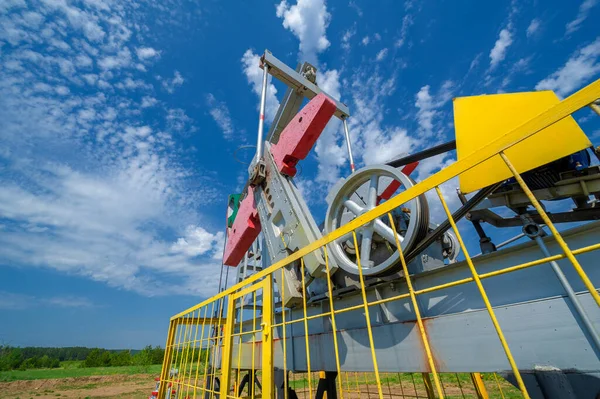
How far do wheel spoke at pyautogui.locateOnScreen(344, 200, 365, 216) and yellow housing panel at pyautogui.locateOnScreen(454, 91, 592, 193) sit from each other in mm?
1006

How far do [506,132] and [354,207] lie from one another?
148cm

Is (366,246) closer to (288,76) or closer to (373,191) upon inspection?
(373,191)

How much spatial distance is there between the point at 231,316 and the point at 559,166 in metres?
3.21

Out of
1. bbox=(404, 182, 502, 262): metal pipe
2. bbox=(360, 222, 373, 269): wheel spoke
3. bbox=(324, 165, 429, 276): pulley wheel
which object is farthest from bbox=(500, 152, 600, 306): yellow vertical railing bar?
bbox=(360, 222, 373, 269): wheel spoke

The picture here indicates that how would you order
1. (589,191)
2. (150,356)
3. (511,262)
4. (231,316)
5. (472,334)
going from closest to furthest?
1. (472,334)
2. (511,262)
3. (589,191)
4. (231,316)
5. (150,356)

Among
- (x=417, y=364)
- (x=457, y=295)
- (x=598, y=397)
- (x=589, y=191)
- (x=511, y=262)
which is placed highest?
(x=589, y=191)

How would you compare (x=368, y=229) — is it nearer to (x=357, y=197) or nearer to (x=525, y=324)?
(x=357, y=197)

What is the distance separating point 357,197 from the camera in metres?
3.05

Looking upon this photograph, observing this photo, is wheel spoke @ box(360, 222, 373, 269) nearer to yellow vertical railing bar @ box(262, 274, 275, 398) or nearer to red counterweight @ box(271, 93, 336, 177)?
yellow vertical railing bar @ box(262, 274, 275, 398)

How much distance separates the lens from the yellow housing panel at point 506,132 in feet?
4.98

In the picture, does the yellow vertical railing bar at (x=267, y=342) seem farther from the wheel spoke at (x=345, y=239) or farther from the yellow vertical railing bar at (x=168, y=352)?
the yellow vertical railing bar at (x=168, y=352)

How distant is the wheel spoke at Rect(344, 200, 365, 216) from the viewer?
2.67 m

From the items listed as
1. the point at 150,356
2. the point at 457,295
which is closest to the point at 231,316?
the point at 457,295

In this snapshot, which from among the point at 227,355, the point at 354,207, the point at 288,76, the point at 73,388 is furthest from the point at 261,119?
the point at 73,388
